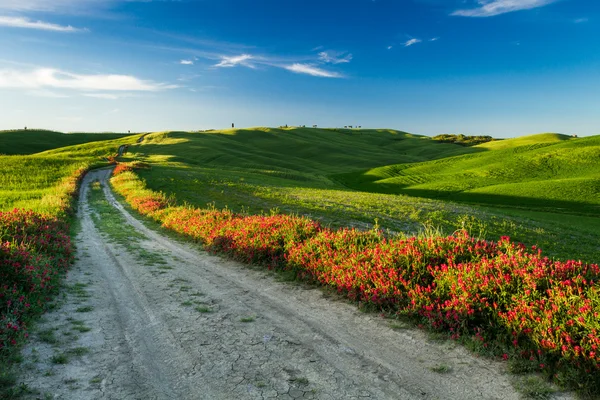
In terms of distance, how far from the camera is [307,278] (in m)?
10.4

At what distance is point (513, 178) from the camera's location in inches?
2296

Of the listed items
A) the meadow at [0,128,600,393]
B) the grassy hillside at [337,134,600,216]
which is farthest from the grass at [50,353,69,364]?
the grassy hillside at [337,134,600,216]

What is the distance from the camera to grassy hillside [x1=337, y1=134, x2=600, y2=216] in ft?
143

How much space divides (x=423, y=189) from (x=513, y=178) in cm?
1579

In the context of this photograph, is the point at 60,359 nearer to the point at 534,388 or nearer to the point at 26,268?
the point at 26,268

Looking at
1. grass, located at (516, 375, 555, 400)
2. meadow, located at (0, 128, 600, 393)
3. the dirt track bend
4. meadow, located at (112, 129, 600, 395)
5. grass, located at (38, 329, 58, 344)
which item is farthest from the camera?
grass, located at (38, 329, 58, 344)

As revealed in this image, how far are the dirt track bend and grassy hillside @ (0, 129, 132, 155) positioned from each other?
140936 mm

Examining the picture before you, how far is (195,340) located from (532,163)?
71.0 metres

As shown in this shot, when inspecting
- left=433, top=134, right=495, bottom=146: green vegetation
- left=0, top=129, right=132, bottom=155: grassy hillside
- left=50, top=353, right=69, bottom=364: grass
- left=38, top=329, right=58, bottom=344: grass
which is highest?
left=433, top=134, right=495, bottom=146: green vegetation

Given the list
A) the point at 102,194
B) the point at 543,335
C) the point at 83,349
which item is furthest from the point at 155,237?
the point at 102,194

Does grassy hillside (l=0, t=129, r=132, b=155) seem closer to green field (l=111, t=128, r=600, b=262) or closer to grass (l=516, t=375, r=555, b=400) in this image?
green field (l=111, t=128, r=600, b=262)

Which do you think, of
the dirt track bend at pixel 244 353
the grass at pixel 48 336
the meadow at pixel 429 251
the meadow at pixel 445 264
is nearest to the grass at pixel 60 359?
the dirt track bend at pixel 244 353

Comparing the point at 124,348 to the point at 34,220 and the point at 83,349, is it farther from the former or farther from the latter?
the point at 34,220

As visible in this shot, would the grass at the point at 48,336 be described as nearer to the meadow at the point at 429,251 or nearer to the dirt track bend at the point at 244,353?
the dirt track bend at the point at 244,353
